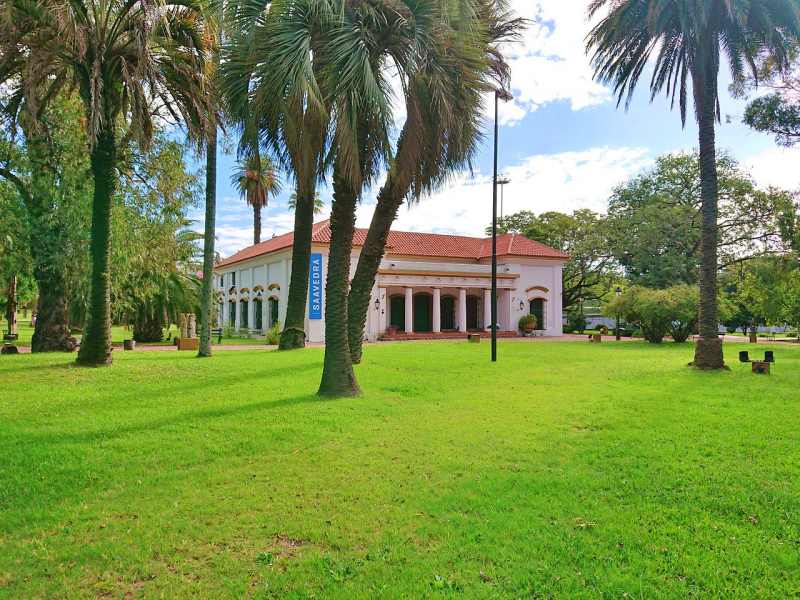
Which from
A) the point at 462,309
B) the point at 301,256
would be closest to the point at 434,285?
the point at 462,309

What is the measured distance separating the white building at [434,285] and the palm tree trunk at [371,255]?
18816 millimetres

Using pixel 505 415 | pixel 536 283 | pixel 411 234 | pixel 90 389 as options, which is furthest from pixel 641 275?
pixel 90 389

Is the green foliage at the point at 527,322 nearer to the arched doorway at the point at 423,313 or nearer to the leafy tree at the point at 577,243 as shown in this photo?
the arched doorway at the point at 423,313

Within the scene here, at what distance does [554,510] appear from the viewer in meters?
4.71

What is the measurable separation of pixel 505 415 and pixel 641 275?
35022 millimetres

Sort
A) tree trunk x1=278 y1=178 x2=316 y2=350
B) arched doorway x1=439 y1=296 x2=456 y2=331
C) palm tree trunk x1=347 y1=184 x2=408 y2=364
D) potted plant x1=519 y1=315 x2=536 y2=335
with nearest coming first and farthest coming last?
1. palm tree trunk x1=347 y1=184 x2=408 y2=364
2. tree trunk x1=278 y1=178 x2=316 y2=350
3. potted plant x1=519 y1=315 x2=536 y2=335
4. arched doorway x1=439 y1=296 x2=456 y2=331

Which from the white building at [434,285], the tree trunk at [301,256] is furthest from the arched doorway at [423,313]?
the tree trunk at [301,256]

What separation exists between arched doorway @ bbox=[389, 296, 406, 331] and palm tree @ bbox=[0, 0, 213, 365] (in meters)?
24.9

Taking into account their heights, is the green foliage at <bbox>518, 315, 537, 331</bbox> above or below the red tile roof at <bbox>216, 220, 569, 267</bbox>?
below

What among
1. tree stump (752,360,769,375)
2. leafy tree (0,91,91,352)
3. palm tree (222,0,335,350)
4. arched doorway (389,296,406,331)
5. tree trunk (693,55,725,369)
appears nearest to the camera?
palm tree (222,0,335,350)

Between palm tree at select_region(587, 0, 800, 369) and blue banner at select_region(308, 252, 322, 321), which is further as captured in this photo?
blue banner at select_region(308, 252, 322, 321)

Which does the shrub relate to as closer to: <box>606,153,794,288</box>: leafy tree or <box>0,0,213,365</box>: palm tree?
<box>606,153,794,288</box>: leafy tree

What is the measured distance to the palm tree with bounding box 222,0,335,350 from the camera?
8867 millimetres

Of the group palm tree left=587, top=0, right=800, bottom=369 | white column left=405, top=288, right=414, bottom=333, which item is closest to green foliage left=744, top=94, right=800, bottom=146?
A: palm tree left=587, top=0, right=800, bottom=369
